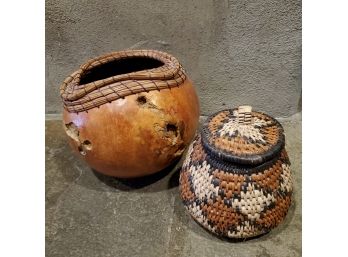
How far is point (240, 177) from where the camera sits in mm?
1272

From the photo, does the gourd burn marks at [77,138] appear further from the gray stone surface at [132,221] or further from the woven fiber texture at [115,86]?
the gray stone surface at [132,221]

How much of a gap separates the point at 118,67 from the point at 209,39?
468mm

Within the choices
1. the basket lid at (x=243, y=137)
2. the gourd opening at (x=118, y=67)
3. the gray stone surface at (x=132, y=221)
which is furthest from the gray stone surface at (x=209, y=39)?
the basket lid at (x=243, y=137)

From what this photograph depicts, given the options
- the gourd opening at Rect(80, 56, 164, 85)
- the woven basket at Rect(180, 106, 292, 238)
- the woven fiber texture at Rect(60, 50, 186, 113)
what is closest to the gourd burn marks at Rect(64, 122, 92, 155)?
the woven fiber texture at Rect(60, 50, 186, 113)

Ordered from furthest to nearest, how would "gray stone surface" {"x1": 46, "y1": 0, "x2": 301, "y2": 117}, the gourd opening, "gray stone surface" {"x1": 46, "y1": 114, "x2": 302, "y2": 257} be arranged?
"gray stone surface" {"x1": 46, "y1": 0, "x2": 301, "y2": 117}
the gourd opening
"gray stone surface" {"x1": 46, "y1": 114, "x2": 302, "y2": 257}

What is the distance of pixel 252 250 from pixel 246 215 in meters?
0.17

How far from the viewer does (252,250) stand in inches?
54.0

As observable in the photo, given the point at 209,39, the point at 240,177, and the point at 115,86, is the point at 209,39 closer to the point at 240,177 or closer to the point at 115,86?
the point at 115,86

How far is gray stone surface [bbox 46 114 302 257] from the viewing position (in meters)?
1.40

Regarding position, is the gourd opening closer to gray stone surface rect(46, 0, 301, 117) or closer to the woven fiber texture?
the woven fiber texture

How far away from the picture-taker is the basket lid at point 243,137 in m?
1.25

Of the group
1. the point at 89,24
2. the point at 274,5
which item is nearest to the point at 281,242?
the point at 274,5

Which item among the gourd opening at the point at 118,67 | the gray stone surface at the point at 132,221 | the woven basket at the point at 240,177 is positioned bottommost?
the gray stone surface at the point at 132,221

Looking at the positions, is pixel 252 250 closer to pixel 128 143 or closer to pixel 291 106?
pixel 128 143
